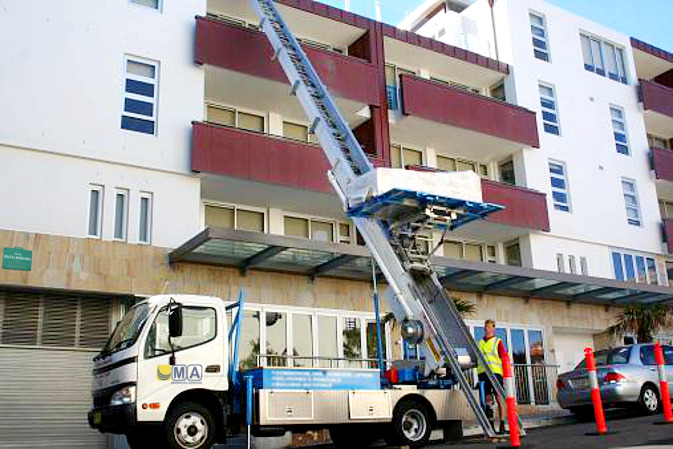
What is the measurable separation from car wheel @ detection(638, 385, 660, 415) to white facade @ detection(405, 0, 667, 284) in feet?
29.2

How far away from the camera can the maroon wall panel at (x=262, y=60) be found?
20953 millimetres

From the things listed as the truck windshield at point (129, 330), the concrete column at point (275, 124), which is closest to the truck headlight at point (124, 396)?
the truck windshield at point (129, 330)

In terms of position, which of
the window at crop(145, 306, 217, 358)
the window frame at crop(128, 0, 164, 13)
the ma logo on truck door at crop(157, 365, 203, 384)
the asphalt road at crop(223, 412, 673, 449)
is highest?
the window frame at crop(128, 0, 164, 13)

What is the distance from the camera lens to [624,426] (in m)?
13.9

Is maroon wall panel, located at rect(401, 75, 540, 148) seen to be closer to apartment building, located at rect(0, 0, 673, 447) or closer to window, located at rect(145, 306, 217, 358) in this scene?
apartment building, located at rect(0, 0, 673, 447)

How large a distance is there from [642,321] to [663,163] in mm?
8918

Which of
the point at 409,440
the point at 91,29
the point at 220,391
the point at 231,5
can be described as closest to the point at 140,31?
the point at 91,29

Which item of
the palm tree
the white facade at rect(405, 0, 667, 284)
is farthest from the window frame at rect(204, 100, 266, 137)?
the palm tree

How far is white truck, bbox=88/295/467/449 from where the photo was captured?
38.8 ft

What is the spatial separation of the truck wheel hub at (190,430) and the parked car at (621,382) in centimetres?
890

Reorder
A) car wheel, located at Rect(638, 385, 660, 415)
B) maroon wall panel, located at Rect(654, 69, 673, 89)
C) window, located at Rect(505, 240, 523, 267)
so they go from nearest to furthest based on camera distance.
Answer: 1. car wheel, located at Rect(638, 385, 660, 415)
2. window, located at Rect(505, 240, 523, 267)
3. maroon wall panel, located at Rect(654, 69, 673, 89)

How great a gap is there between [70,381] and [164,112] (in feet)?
22.4

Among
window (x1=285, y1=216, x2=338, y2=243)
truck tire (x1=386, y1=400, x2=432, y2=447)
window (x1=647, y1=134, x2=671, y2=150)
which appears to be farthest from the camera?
window (x1=647, y1=134, x2=671, y2=150)

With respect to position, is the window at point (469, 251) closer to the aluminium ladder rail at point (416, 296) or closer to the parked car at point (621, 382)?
the parked car at point (621, 382)
